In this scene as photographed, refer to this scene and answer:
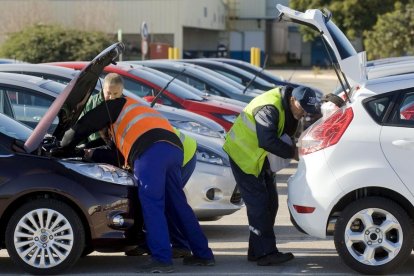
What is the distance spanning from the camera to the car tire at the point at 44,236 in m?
7.04

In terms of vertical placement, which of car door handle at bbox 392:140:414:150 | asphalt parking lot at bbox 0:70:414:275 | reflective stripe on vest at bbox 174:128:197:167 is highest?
car door handle at bbox 392:140:414:150

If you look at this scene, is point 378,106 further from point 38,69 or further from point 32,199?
point 38,69

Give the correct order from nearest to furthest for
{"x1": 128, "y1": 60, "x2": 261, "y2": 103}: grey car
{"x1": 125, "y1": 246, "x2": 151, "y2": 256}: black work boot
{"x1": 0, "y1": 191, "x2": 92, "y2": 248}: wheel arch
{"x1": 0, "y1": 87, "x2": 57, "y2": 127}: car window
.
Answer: {"x1": 0, "y1": 191, "x2": 92, "y2": 248}: wheel arch
{"x1": 125, "y1": 246, "x2": 151, "y2": 256}: black work boot
{"x1": 0, "y1": 87, "x2": 57, "y2": 127}: car window
{"x1": 128, "y1": 60, "x2": 261, "y2": 103}: grey car

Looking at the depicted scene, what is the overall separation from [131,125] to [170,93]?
566 centimetres

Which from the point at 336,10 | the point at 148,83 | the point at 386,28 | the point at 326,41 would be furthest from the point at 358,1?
the point at 326,41

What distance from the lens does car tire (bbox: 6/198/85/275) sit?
704 cm

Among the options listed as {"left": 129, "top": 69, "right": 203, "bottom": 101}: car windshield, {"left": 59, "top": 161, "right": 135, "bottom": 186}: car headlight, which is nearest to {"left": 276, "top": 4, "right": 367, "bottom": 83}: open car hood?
{"left": 59, "top": 161, "right": 135, "bottom": 186}: car headlight

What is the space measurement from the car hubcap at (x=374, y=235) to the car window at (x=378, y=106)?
709 millimetres

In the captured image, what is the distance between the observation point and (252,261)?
7.78m

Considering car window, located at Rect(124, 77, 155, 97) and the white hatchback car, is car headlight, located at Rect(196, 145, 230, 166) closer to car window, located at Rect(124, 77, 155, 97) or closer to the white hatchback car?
the white hatchback car

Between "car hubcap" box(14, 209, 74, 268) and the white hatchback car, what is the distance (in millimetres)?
1814

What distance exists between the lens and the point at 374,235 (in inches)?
278

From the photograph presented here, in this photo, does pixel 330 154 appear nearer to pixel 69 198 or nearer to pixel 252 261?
pixel 252 261

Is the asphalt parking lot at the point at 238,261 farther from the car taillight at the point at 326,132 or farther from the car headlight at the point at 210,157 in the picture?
the car taillight at the point at 326,132
